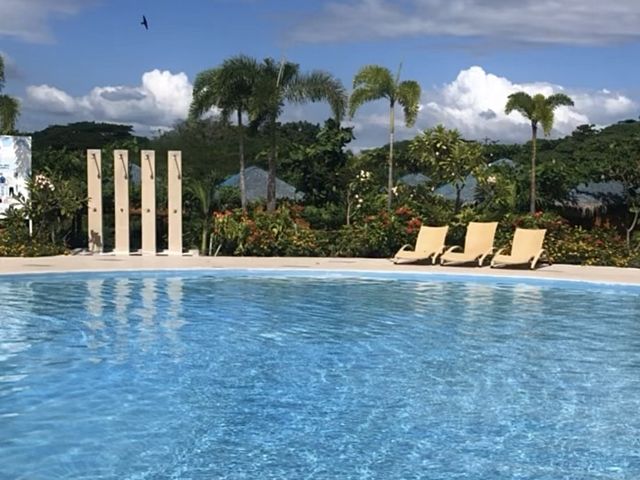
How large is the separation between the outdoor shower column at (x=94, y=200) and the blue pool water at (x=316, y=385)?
5.52 meters

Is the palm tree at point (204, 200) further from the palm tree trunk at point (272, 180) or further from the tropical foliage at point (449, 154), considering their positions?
the tropical foliage at point (449, 154)

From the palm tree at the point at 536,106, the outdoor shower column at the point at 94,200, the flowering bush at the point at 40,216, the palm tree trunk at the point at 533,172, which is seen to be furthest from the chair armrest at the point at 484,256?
the flowering bush at the point at 40,216

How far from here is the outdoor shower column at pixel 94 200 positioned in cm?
1903

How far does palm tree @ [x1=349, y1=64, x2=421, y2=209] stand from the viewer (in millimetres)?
22422

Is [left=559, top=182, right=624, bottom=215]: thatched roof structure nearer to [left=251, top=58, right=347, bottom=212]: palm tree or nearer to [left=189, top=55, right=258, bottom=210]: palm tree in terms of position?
[left=251, top=58, right=347, bottom=212]: palm tree

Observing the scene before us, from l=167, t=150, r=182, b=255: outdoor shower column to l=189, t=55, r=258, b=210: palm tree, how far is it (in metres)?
2.89

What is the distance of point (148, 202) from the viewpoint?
19203 millimetres

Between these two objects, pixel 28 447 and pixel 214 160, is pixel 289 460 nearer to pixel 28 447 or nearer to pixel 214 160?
pixel 28 447

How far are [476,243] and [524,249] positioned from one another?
1.06 meters

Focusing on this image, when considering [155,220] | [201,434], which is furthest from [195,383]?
[155,220]

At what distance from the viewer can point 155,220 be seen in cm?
1967

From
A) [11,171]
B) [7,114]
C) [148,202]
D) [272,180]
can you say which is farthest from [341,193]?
[7,114]

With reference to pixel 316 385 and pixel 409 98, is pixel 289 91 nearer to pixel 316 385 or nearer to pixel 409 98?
pixel 409 98

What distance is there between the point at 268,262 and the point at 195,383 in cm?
960
